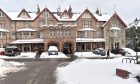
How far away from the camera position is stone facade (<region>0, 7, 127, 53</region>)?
3597 inches

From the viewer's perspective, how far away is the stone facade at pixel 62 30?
91375 mm

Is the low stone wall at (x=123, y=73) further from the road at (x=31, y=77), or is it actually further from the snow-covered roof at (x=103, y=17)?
the snow-covered roof at (x=103, y=17)

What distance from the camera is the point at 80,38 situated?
9612 centimetres

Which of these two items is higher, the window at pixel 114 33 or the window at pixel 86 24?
the window at pixel 86 24

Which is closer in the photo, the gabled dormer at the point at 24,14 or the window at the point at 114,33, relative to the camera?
the gabled dormer at the point at 24,14

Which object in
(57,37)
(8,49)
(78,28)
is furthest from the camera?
(78,28)

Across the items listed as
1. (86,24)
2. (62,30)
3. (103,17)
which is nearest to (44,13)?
(62,30)

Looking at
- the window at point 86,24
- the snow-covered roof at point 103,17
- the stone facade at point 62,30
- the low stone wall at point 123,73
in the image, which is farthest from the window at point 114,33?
the low stone wall at point 123,73

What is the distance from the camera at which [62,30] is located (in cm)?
9125

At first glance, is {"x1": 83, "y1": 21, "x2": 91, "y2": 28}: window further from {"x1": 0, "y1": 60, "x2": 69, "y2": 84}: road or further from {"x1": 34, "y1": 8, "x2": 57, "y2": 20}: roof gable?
{"x1": 0, "y1": 60, "x2": 69, "y2": 84}: road

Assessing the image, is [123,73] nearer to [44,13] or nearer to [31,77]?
[31,77]

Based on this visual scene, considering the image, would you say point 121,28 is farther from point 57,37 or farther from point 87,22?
point 57,37

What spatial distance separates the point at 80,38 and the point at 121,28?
11026mm

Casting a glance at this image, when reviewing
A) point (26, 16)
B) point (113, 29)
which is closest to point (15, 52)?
point (26, 16)
